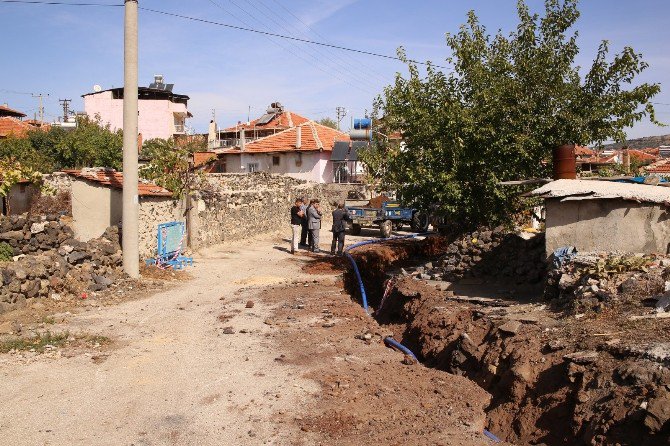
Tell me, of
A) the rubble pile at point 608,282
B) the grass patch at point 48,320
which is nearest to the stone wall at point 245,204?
the grass patch at point 48,320

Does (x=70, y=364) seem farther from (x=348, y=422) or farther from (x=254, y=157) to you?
(x=254, y=157)

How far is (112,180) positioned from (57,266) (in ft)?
12.1

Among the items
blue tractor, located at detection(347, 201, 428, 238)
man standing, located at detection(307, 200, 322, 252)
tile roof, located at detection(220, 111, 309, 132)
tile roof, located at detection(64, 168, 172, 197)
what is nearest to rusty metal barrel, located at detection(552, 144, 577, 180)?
man standing, located at detection(307, 200, 322, 252)

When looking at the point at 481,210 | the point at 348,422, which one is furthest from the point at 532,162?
the point at 348,422

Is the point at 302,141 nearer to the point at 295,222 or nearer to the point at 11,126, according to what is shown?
→ the point at 295,222

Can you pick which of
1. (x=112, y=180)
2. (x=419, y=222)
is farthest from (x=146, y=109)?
(x=112, y=180)

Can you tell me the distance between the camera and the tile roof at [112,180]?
15211 millimetres

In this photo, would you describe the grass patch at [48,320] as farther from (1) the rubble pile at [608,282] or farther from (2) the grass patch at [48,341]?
(1) the rubble pile at [608,282]

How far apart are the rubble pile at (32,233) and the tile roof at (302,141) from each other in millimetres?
27044

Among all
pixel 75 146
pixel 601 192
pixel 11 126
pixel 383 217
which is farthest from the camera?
pixel 11 126

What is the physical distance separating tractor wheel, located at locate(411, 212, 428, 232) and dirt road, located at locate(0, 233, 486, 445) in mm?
14625

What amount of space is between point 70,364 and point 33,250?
20.2ft

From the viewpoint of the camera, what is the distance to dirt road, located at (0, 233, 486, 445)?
6316 millimetres

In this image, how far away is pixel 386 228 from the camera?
24703 millimetres
